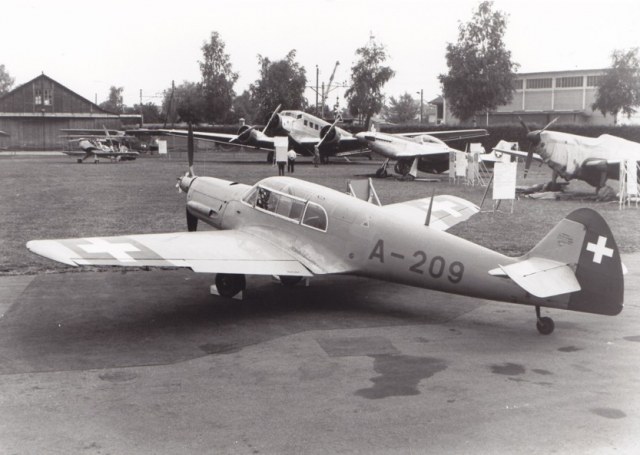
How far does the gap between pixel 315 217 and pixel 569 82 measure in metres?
64.2

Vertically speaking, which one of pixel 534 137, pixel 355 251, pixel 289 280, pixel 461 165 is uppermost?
pixel 534 137

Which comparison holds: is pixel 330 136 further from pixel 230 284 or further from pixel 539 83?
pixel 230 284

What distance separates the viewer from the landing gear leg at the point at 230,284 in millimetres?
10016

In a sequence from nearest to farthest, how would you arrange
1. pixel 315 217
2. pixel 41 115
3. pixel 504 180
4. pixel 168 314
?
pixel 168 314, pixel 315 217, pixel 504 180, pixel 41 115

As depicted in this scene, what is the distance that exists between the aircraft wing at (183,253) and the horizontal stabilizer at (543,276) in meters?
3.01

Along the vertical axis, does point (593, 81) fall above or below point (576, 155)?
above

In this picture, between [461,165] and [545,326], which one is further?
[461,165]

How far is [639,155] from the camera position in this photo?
24672mm

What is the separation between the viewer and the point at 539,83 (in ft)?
218

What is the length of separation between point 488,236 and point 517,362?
8804mm

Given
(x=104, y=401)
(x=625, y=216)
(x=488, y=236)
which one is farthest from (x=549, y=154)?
(x=104, y=401)

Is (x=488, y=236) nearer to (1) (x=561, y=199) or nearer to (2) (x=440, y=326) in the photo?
(2) (x=440, y=326)

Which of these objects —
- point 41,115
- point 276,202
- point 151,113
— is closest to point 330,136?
point 276,202

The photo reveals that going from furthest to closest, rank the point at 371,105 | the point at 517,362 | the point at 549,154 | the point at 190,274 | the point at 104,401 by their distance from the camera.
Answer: the point at 371,105 → the point at 549,154 → the point at 190,274 → the point at 517,362 → the point at 104,401
